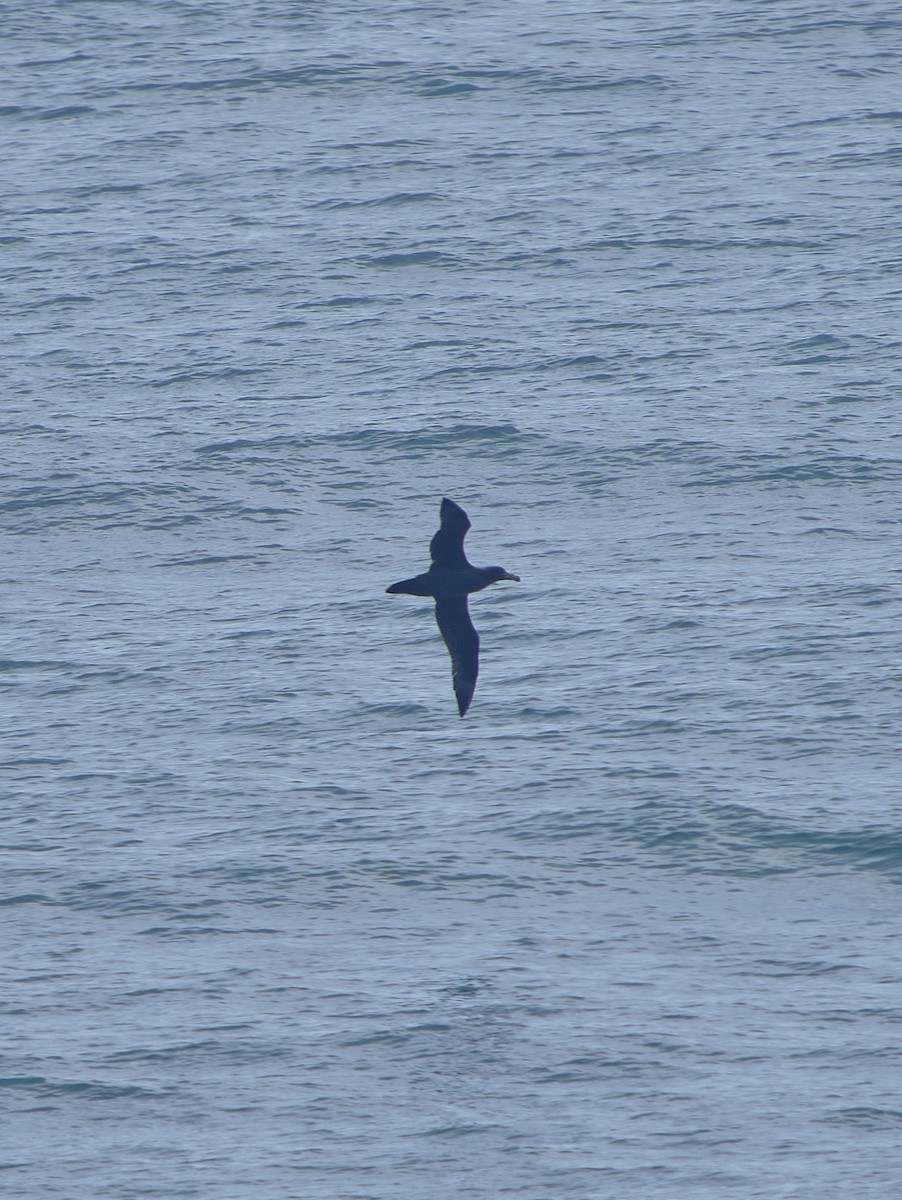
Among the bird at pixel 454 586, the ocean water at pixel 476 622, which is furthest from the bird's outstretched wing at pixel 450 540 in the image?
the ocean water at pixel 476 622

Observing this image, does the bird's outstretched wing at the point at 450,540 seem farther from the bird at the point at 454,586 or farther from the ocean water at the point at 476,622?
the ocean water at the point at 476,622

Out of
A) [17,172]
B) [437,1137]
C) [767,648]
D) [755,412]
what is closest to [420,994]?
[437,1137]

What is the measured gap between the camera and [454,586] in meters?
41.5

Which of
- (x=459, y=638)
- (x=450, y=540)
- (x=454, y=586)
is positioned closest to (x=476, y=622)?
(x=454, y=586)

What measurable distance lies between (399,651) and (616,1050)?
1799 centimetres

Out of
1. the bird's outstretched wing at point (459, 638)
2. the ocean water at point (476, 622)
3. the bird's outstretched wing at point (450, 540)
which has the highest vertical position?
the bird's outstretched wing at point (450, 540)

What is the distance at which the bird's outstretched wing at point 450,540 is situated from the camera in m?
40.9

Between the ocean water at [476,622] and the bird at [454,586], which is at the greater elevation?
the bird at [454,586]

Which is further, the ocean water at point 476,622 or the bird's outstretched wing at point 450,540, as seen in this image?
the ocean water at point 476,622

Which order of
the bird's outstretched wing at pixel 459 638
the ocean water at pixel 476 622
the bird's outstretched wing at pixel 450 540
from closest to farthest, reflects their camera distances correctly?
the bird's outstretched wing at pixel 459 638 → the bird's outstretched wing at pixel 450 540 → the ocean water at pixel 476 622

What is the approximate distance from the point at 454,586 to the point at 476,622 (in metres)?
36.1

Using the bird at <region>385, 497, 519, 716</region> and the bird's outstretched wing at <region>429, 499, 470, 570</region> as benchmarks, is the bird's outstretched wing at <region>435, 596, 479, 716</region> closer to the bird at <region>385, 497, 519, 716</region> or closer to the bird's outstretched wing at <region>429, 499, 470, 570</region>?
the bird at <region>385, 497, 519, 716</region>

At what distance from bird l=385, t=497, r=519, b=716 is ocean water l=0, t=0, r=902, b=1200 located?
2281cm

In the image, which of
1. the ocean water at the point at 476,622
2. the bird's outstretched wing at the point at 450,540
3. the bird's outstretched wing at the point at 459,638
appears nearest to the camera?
the bird's outstretched wing at the point at 459,638
